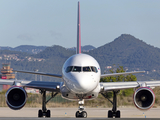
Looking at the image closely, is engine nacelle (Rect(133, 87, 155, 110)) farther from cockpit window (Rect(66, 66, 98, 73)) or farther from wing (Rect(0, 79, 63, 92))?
wing (Rect(0, 79, 63, 92))

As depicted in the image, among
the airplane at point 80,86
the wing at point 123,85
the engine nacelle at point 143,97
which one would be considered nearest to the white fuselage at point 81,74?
Result: the airplane at point 80,86

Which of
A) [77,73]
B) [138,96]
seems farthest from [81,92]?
[138,96]

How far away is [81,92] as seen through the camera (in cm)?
2055

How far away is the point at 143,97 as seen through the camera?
75.0 ft

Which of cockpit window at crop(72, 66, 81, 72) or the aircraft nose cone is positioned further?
cockpit window at crop(72, 66, 81, 72)

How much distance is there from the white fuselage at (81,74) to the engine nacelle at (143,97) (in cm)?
306

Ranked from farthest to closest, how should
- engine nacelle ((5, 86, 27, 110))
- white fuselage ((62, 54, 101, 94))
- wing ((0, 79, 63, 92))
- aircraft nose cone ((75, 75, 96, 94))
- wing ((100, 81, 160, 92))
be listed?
wing ((0, 79, 63, 92))
wing ((100, 81, 160, 92))
engine nacelle ((5, 86, 27, 110))
white fuselage ((62, 54, 101, 94))
aircraft nose cone ((75, 75, 96, 94))

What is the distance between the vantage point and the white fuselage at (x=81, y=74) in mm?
19766

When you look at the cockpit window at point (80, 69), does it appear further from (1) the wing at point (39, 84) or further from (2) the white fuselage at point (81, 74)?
(1) the wing at point (39, 84)

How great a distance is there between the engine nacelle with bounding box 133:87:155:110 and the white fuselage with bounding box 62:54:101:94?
306 centimetres

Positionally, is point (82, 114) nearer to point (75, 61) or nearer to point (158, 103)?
point (75, 61)

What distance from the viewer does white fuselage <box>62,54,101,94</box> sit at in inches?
778

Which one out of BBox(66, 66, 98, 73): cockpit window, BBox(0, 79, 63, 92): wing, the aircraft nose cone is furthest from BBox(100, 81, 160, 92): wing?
the aircraft nose cone

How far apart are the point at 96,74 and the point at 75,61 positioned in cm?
145
